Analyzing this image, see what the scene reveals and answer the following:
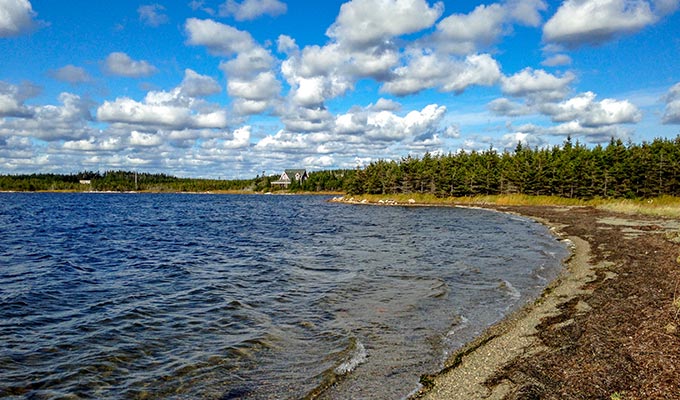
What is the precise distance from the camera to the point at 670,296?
14.5m

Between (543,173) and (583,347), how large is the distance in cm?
9639

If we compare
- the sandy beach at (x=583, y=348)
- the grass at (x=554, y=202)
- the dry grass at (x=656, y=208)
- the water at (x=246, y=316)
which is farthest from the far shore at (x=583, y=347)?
the grass at (x=554, y=202)

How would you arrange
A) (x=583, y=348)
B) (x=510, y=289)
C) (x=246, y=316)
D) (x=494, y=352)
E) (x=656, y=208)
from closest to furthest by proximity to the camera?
(x=583, y=348) < (x=494, y=352) < (x=246, y=316) < (x=510, y=289) < (x=656, y=208)

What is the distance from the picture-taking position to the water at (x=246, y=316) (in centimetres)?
1044

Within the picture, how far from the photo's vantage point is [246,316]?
623 inches

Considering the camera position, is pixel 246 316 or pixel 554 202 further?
pixel 554 202

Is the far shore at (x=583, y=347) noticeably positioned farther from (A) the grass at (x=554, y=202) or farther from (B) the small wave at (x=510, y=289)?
(A) the grass at (x=554, y=202)

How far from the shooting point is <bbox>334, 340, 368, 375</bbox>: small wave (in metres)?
10.9

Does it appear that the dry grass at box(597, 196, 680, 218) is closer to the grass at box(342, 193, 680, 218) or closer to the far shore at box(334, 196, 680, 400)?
the grass at box(342, 193, 680, 218)

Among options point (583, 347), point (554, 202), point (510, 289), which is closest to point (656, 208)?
point (554, 202)

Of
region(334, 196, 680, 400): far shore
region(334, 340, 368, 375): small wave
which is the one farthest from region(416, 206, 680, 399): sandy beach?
region(334, 340, 368, 375): small wave

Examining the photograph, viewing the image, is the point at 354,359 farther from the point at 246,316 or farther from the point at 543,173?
the point at 543,173

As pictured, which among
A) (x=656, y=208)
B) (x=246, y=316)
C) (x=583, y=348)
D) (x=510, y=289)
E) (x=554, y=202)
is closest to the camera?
(x=583, y=348)

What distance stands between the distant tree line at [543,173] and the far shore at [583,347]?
78.0m
